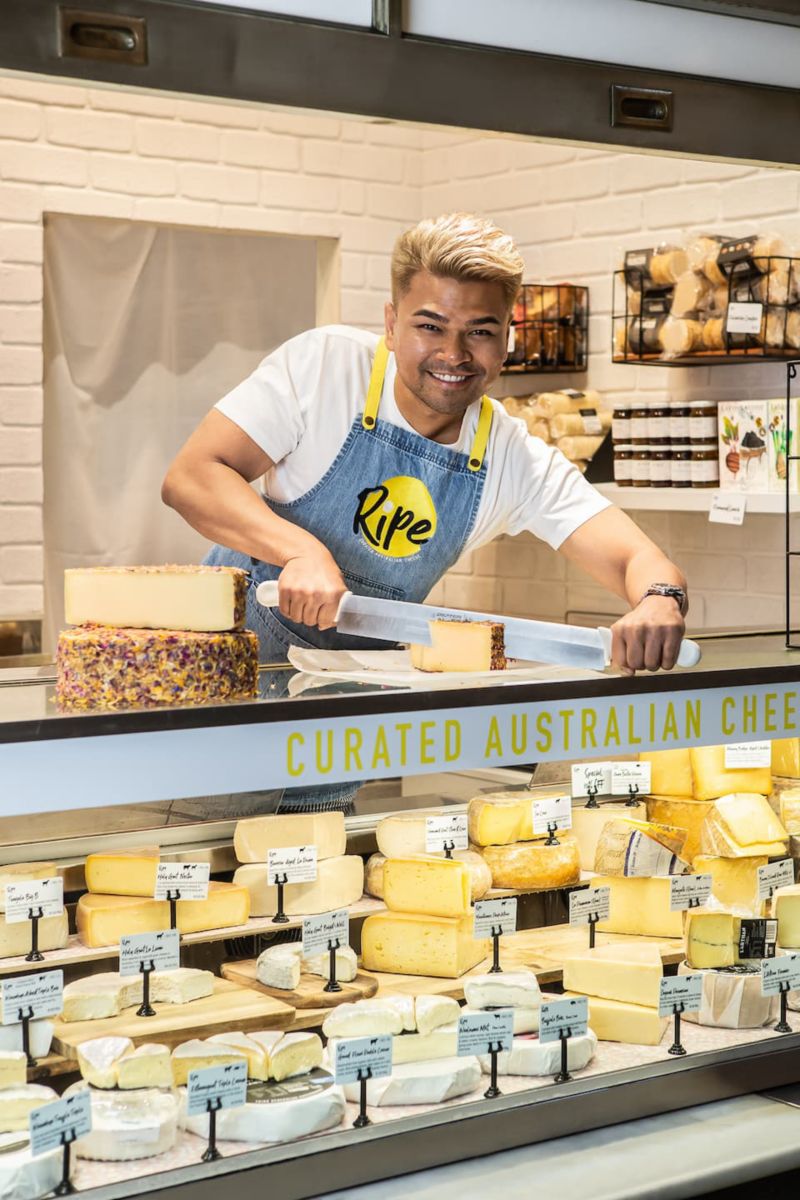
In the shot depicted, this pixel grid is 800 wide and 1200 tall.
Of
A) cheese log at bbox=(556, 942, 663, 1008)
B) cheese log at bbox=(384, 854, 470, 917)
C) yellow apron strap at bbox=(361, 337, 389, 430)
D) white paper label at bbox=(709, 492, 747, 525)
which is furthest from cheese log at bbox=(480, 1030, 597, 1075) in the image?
white paper label at bbox=(709, 492, 747, 525)

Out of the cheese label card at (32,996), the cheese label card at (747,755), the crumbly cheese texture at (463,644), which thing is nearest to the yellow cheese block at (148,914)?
the cheese label card at (32,996)

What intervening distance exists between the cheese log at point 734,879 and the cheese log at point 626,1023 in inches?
11.5

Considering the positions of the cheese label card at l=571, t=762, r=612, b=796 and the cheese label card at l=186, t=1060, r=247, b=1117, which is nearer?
the cheese label card at l=186, t=1060, r=247, b=1117

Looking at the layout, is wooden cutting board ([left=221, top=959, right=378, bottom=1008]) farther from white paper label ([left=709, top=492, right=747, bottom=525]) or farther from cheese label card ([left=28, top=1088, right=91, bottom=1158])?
white paper label ([left=709, top=492, right=747, bottom=525])

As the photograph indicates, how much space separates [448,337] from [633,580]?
48 cm

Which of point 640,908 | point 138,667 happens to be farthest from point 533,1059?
point 138,667

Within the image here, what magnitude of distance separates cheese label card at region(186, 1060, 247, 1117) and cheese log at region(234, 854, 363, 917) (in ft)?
1.22

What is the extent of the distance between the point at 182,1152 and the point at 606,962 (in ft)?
2.07

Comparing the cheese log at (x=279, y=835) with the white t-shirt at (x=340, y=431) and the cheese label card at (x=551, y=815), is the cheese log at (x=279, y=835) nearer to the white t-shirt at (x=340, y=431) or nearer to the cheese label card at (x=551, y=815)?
the cheese label card at (x=551, y=815)

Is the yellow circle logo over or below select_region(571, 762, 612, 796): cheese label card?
over

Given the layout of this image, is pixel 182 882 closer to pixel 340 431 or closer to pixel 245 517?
pixel 245 517

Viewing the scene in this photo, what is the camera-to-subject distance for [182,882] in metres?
A: 1.84

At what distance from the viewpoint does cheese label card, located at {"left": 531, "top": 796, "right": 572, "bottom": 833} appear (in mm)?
2166

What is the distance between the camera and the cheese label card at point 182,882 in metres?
1.83
